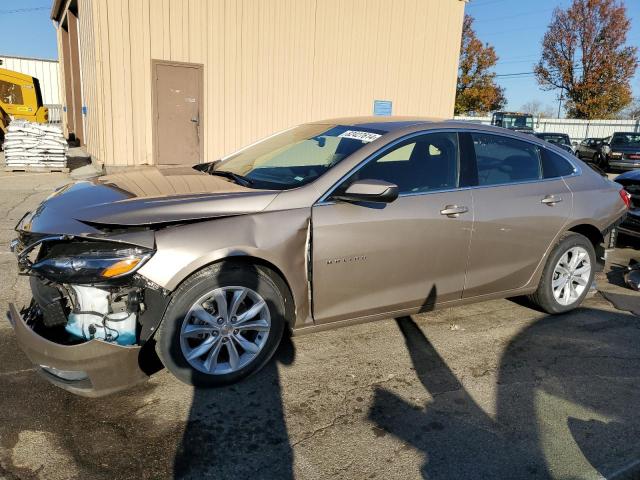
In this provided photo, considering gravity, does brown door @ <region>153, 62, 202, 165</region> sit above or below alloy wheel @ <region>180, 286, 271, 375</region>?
above

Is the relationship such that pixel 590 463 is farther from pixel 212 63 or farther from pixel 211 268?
pixel 212 63

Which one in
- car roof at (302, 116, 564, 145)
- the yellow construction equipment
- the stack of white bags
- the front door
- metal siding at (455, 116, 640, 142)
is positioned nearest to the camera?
the front door

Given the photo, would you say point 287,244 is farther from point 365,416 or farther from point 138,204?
point 365,416

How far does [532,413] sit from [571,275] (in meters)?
1.97

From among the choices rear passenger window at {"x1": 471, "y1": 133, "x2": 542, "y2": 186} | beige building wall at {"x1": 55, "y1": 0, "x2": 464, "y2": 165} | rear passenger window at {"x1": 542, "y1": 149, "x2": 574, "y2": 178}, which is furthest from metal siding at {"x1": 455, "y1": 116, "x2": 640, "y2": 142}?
rear passenger window at {"x1": 471, "y1": 133, "x2": 542, "y2": 186}

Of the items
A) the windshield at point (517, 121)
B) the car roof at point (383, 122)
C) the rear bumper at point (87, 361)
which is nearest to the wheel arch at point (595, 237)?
the car roof at point (383, 122)

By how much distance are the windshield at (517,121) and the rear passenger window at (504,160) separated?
32944 mm

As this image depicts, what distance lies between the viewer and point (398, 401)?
10.3 ft

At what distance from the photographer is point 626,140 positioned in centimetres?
2228

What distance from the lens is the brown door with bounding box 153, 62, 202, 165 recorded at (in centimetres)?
1180

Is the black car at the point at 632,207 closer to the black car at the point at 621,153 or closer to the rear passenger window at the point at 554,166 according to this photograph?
the rear passenger window at the point at 554,166

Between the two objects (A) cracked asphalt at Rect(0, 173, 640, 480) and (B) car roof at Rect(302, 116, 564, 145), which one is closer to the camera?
(A) cracked asphalt at Rect(0, 173, 640, 480)

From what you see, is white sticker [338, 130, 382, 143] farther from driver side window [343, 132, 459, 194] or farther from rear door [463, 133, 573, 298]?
rear door [463, 133, 573, 298]

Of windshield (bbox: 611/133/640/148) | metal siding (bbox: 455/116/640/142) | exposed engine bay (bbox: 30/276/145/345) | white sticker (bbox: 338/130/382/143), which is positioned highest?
metal siding (bbox: 455/116/640/142)
